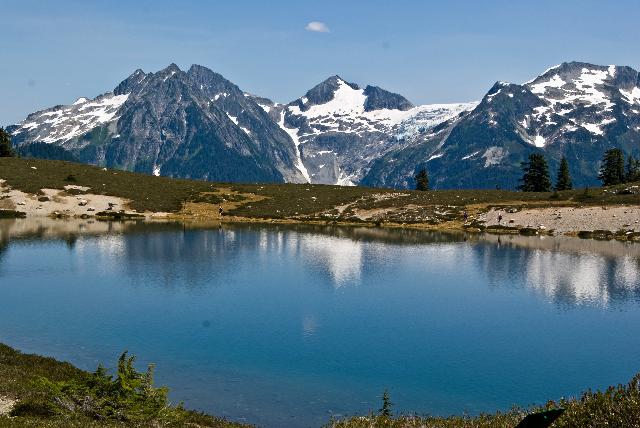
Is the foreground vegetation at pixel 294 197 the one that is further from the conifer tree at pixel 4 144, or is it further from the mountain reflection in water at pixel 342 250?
the conifer tree at pixel 4 144

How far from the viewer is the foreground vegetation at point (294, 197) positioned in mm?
143500

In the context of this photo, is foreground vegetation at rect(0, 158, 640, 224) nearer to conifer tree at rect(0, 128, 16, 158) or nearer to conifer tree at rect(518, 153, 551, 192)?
conifer tree at rect(518, 153, 551, 192)

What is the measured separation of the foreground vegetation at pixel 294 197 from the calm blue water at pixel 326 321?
51530mm

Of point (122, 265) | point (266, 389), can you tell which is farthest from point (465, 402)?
point (122, 265)

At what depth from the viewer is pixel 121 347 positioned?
39875 mm

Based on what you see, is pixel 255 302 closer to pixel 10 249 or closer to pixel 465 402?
pixel 465 402

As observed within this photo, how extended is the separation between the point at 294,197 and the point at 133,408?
469 feet

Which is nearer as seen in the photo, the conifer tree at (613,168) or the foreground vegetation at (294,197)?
the foreground vegetation at (294,197)

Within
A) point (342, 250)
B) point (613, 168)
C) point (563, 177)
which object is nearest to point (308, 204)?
point (342, 250)

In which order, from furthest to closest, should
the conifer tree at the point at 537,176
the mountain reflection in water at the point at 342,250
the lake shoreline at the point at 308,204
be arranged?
the conifer tree at the point at 537,176
the lake shoreline at the point at 308,204
the mountain reflection in water at the point at 342,250

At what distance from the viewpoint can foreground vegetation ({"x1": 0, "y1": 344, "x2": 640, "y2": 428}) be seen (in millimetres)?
17812

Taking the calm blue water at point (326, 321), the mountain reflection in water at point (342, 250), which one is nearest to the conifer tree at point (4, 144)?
the mountain reflection in water at point (342, 250)

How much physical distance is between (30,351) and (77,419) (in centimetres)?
2072

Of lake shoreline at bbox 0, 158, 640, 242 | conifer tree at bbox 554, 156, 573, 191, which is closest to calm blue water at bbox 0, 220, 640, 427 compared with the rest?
lake shoreline at bbox 0, 158, 640, 242
